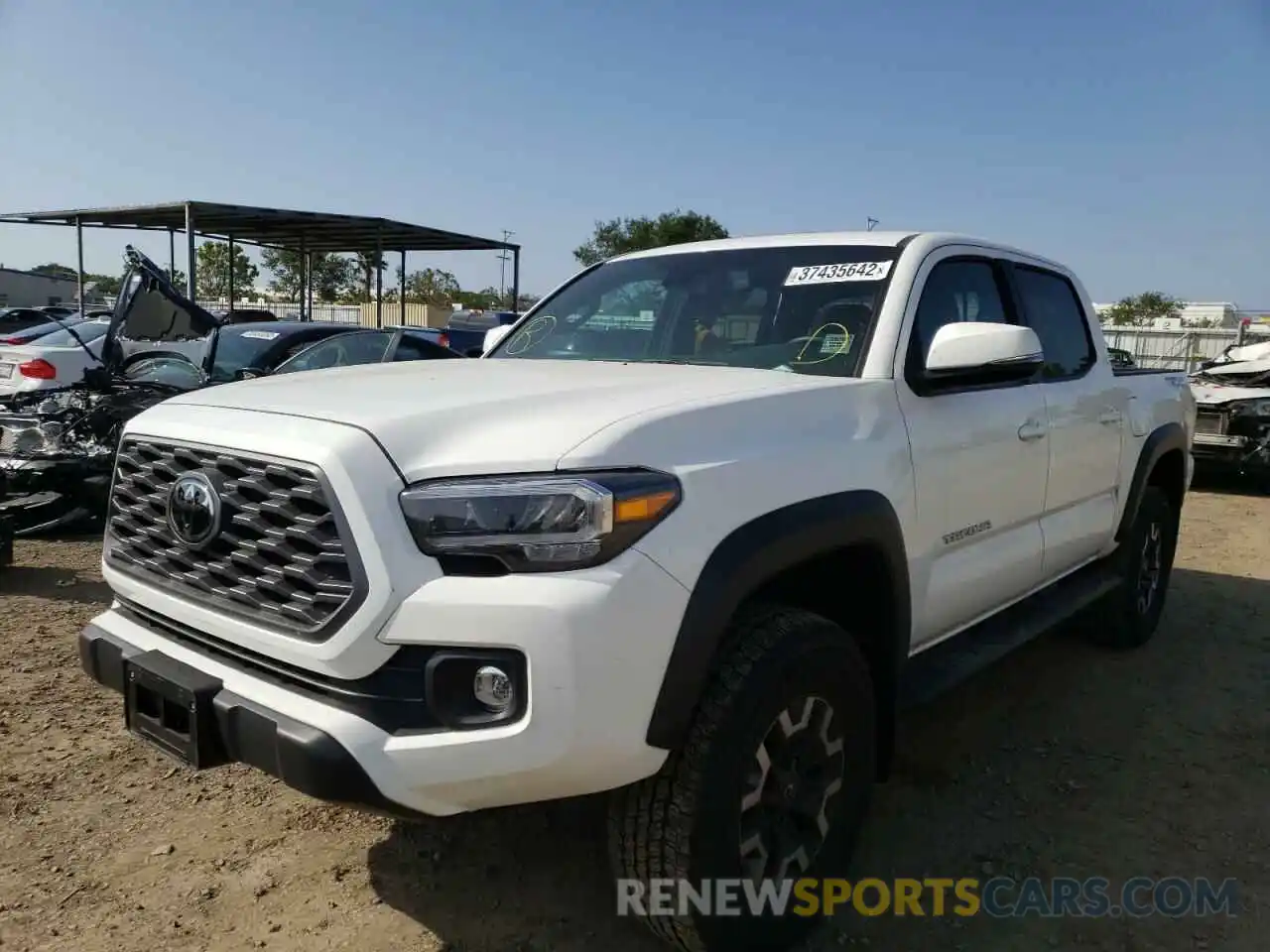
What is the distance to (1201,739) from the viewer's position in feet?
12.8

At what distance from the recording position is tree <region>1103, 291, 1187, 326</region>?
151ft

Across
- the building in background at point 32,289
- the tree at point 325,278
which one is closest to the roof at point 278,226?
the tree at point 325,278

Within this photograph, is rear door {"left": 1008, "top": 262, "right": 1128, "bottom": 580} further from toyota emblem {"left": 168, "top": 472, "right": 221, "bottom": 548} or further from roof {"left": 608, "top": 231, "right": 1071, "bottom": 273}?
toyota emblem {"left": 168, "top": 472, "right": 221, "bottom": 548}

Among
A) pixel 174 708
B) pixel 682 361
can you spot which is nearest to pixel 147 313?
pixel 682 361

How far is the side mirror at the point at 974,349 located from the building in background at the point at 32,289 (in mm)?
64333

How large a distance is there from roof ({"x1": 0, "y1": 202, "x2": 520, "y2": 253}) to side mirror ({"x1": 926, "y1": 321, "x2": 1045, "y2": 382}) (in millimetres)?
17591

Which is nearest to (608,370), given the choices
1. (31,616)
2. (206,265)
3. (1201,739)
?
(1201,739)

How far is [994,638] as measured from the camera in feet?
11.0

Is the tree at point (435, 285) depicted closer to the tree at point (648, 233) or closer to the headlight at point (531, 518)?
the tree at point (648, 233)

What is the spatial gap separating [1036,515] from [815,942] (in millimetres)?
1796

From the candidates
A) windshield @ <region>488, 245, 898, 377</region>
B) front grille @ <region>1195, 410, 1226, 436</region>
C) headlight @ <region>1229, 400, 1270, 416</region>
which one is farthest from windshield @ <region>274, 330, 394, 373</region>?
headlight @ <region>1229, 400, 1270, 416</region>

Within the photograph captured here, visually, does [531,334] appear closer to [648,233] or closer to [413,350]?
[413,350]

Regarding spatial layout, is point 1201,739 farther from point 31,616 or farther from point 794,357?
point 31,616

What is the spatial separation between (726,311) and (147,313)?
16.5 feet
